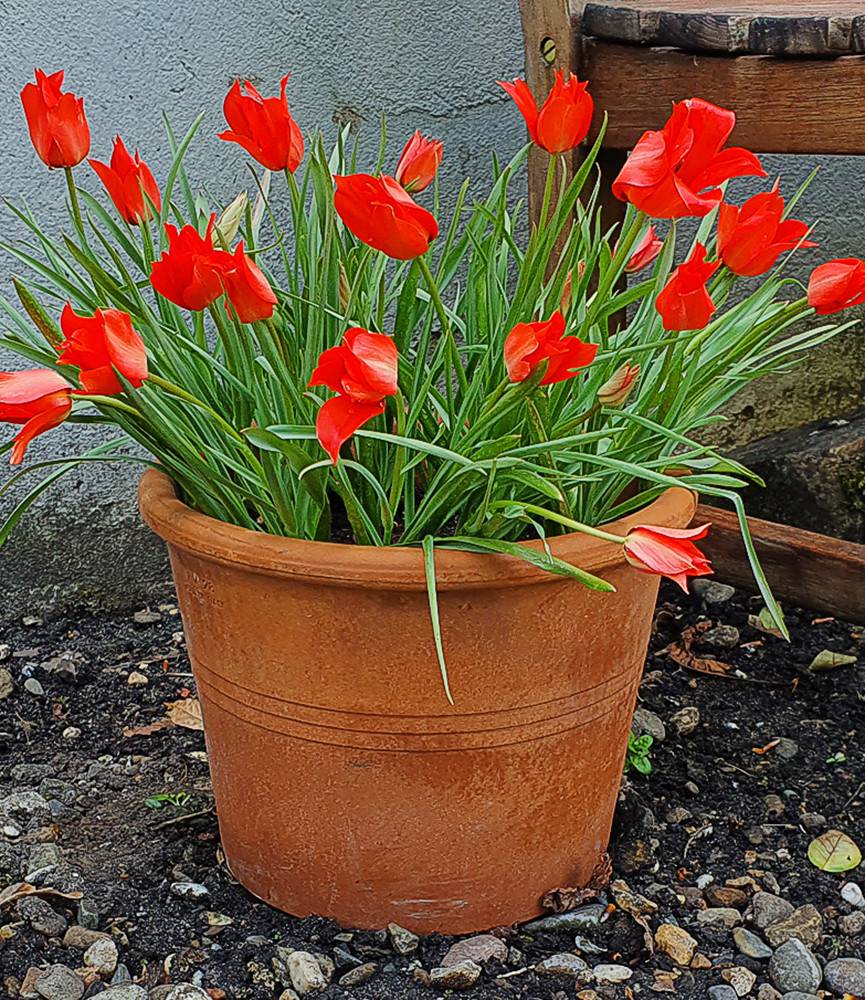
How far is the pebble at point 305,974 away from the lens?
1205 mm

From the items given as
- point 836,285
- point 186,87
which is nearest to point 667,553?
point 836,285

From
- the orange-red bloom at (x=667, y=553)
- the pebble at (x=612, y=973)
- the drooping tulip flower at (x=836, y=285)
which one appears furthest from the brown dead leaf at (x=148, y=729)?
the drooping tulip flower at (x=836, y=285)

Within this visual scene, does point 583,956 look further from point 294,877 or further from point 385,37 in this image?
point 385,37

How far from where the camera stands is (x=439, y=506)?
3.81 ft

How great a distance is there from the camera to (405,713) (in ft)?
3.85

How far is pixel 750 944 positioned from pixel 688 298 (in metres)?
0.67

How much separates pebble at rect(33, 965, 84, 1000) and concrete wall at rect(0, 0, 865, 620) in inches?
31.5

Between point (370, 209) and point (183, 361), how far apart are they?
364mm

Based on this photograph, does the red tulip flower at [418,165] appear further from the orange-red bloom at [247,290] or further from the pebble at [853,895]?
the pebble at [853,895]

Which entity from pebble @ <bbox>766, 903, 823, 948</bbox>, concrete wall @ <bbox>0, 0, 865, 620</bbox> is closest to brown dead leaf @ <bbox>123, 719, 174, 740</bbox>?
concrete wall @ <bbox>0, 0, 865, 620</bbox>

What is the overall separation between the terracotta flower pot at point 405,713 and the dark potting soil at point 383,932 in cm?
7

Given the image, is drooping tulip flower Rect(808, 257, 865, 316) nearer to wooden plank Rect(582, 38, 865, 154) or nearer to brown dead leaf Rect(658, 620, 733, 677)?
wooden plank Rect(582, 38, 865, 154)

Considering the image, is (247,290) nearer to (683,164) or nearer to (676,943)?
(683,164)

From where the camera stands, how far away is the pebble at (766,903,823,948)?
4.31 ft
